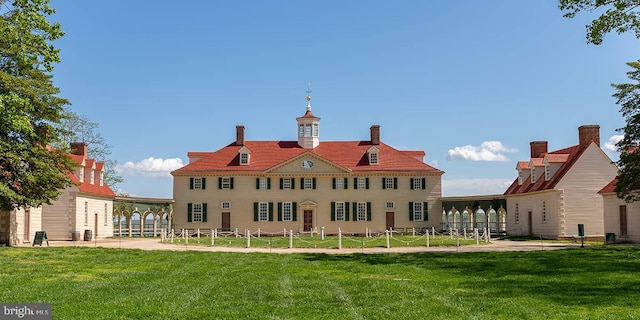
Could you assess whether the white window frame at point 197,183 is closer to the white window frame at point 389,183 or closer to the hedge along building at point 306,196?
the hedge along building at point 306,196

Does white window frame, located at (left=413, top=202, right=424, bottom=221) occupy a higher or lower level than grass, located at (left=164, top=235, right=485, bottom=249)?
higher

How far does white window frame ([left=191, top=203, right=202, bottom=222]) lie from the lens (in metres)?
47.4

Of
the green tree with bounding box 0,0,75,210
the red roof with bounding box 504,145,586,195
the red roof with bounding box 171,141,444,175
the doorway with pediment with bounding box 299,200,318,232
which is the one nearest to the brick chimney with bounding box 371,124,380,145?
the red roof with bounding box 171,141,444,175

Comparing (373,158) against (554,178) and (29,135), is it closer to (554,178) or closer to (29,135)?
(554,178)

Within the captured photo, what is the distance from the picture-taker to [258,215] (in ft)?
156

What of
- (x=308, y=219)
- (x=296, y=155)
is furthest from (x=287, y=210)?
(x=296, y=155)

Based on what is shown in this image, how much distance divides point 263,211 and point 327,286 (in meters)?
34.9

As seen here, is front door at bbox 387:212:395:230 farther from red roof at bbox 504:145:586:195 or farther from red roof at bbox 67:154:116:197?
red roof at bbox 67:154:116:197

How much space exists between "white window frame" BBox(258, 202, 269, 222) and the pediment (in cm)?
254

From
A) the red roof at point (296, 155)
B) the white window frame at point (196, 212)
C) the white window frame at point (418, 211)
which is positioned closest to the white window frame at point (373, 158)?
the red roof at point (296, 155)

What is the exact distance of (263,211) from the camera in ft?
156

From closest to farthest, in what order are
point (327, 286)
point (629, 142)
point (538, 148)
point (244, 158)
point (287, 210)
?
1. point (327, 286)
2. point (629, 142)
3. point (538, 148)
4. point (287, 210)
5. point (244, 158)

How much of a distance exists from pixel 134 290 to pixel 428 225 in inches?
1477

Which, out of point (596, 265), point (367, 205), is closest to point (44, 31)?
point (596, 265)
